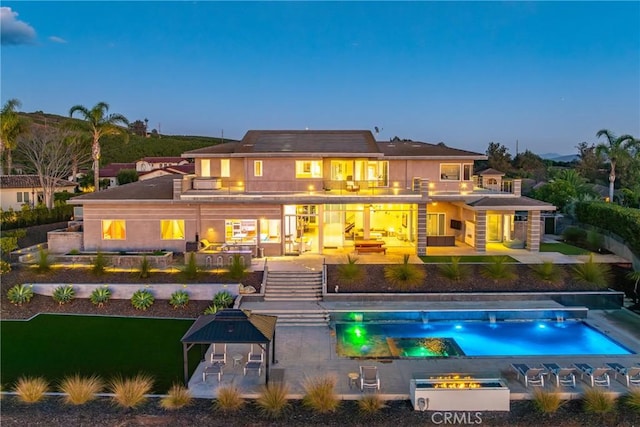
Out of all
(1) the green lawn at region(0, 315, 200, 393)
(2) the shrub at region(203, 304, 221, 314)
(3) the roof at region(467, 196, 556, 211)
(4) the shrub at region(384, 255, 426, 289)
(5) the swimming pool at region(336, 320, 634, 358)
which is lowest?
(5) the swimming pool at region(336, 320, 634, 358)

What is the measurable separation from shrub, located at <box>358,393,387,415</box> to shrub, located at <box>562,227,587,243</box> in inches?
886

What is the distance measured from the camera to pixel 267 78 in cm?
5150

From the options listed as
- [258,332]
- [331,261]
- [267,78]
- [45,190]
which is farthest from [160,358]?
[267,78]

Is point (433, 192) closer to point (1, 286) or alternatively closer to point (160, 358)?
point (160, 358)

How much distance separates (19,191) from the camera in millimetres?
40938

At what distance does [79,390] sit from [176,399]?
8.03 ft

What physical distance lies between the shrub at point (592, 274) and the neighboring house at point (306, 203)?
445cm

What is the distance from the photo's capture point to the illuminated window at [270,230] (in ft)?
81.5

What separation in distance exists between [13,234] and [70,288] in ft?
36.7

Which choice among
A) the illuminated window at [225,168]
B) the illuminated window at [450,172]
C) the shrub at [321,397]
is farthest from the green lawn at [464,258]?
the shrub at [321,397]

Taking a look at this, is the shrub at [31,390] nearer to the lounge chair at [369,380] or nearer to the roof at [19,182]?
the lounge chair at [369,380]

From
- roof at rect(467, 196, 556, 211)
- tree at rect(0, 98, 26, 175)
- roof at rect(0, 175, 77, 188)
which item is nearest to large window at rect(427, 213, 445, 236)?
roof at rect(467, 196, 556, 211)

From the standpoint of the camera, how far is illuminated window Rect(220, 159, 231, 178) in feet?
90.2

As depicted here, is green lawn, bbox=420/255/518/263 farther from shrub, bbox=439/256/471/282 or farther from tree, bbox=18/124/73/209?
tree, bbox=18/124/73/209
